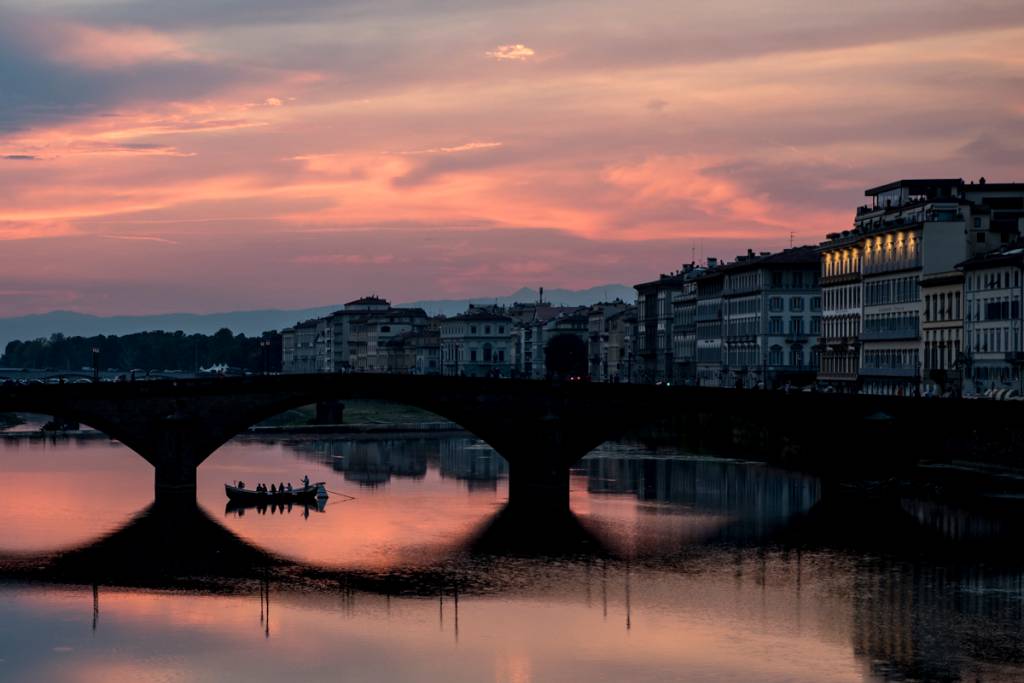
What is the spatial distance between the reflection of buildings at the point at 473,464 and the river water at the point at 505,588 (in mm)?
6451

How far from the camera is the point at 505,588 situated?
62969 mm

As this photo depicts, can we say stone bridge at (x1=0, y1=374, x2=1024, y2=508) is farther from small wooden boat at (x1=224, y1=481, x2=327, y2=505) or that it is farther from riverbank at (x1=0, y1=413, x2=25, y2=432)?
Answer: riverbank at (x1=0, y1=413, x2=25, y2=432)

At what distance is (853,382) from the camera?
131875 mm

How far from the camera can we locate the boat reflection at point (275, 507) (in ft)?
283

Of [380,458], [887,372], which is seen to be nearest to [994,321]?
[887,372]

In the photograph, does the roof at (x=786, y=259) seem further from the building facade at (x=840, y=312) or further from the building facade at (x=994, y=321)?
the building facade at (x=994, y=321)

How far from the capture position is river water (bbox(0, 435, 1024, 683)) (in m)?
51.5

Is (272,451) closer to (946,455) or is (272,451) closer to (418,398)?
(418,398)

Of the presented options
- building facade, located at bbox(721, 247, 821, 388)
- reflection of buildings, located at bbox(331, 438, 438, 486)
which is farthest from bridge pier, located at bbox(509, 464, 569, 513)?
building facade, located at bbox(721, 247, 821, 388)

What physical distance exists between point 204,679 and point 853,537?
32.9 metres

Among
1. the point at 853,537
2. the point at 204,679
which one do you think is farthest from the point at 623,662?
the point at 853,537

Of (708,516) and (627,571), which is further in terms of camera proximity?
(708,516)

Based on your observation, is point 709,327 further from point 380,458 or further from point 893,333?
point 380,458

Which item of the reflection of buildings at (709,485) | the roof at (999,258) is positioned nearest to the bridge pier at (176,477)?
the reflection of buildings at (709,485)
